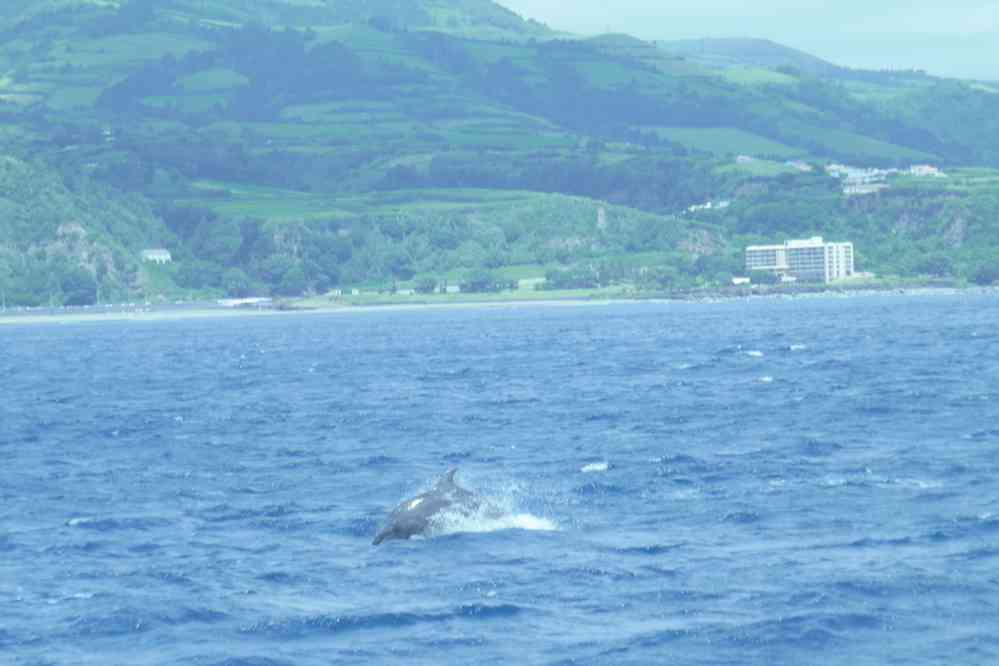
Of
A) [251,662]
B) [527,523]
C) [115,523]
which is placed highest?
[251,662]

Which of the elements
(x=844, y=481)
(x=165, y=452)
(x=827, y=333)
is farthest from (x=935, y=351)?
(x=844, y=481)

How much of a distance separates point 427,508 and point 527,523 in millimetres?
2100

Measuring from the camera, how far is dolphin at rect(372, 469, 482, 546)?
149 ft

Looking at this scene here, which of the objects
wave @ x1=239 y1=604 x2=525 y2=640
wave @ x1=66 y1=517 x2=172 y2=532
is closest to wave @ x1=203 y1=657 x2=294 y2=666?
Answer: wave @ x1=239 y1=604 x2=525 y2=640

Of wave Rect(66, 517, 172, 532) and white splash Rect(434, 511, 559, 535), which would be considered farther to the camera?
wave Rect(66, 517, 172, 532)

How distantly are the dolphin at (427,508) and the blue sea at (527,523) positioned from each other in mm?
478

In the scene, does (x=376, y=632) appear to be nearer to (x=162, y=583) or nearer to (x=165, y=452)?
(x=162, y=583)

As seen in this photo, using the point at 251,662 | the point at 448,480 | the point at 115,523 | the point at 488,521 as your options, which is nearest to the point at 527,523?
the point at 488,521

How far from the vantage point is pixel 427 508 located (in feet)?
152

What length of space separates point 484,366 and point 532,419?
121ft

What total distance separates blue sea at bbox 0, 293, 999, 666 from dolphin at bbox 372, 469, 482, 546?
0.48 metres

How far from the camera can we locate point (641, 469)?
55781mm

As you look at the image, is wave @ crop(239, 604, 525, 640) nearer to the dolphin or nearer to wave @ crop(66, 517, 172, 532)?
the dolphin

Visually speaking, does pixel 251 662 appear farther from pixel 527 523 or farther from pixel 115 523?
pixel 115 523
